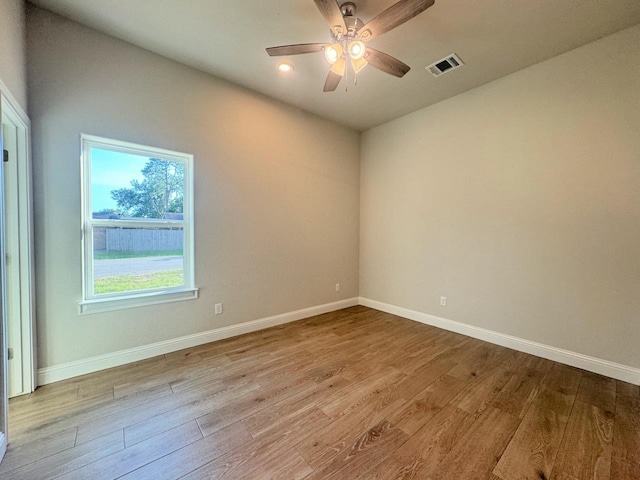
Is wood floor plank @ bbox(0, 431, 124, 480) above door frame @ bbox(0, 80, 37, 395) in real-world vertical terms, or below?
below

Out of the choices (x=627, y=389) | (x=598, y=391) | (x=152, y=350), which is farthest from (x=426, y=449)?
(x=152, y=350)

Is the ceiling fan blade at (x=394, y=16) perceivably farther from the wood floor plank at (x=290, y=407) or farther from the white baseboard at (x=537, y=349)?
the white baseboard at (x=537, y=349)

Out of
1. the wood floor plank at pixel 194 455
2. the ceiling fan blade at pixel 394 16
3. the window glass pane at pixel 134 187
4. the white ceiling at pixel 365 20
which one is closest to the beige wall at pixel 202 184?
the window glass pane at pixel 134 187

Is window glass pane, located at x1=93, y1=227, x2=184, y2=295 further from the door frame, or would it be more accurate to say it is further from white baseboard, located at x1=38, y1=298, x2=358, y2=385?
white baseboard, located at x1=38, y1=298, x2=358, y2=385

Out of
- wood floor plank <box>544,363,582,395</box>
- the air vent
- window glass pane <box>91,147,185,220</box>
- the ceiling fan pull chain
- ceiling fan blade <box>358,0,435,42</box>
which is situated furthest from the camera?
the ceiling fan pull chain

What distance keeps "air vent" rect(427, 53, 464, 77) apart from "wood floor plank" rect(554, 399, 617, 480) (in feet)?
10.2

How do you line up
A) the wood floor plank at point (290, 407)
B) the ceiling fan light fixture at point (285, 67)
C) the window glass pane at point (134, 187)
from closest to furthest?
the wood floor plank at point (290, 407), the window glass pane at point (134, 187), the ceiling fan light fixture at point (285, 67)

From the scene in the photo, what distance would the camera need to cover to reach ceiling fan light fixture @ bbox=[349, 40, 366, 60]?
74.1 inches

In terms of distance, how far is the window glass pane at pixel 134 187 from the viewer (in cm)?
237

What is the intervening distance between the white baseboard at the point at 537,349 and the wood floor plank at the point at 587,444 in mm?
687

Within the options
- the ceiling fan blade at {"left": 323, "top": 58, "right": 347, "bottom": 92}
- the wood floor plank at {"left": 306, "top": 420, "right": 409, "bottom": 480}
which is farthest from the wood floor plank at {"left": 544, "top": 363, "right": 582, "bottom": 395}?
the ceiling fan blade at {"left": 323, "top": 58, "right": 347, "bottom": 92}

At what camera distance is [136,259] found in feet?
8.40

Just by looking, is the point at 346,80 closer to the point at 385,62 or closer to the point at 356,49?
the point at 385,62

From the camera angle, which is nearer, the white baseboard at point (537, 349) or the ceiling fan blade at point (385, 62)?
the ceiling fan blade at point (385, 62)
